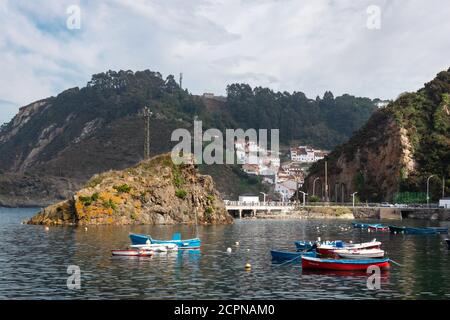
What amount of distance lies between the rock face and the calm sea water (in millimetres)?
37155

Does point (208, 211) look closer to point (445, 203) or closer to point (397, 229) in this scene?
point (397, 229)

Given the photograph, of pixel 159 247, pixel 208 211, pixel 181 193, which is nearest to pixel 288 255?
pixel 159 247

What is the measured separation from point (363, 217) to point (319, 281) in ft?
445

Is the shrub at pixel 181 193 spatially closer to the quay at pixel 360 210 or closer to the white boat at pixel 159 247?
the quay at pixel 360 210

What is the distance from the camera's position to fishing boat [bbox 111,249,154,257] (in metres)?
72.0

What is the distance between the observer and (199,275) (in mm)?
59594

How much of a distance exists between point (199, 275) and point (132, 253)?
15464mm

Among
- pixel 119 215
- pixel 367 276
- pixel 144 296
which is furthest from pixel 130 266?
pixel 119 215

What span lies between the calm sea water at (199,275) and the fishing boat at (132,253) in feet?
2.80

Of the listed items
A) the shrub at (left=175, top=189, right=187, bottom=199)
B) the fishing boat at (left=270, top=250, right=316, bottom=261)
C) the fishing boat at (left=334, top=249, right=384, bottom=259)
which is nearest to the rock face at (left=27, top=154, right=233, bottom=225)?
the shrub at (left=175, top=189, right=187, bottom=199)

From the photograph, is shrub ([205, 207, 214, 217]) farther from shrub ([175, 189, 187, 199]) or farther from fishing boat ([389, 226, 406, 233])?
fishing boat ([389, 226, 406, 233])

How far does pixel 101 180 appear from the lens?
5433 inches

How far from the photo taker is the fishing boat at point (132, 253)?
72000 millimetres
